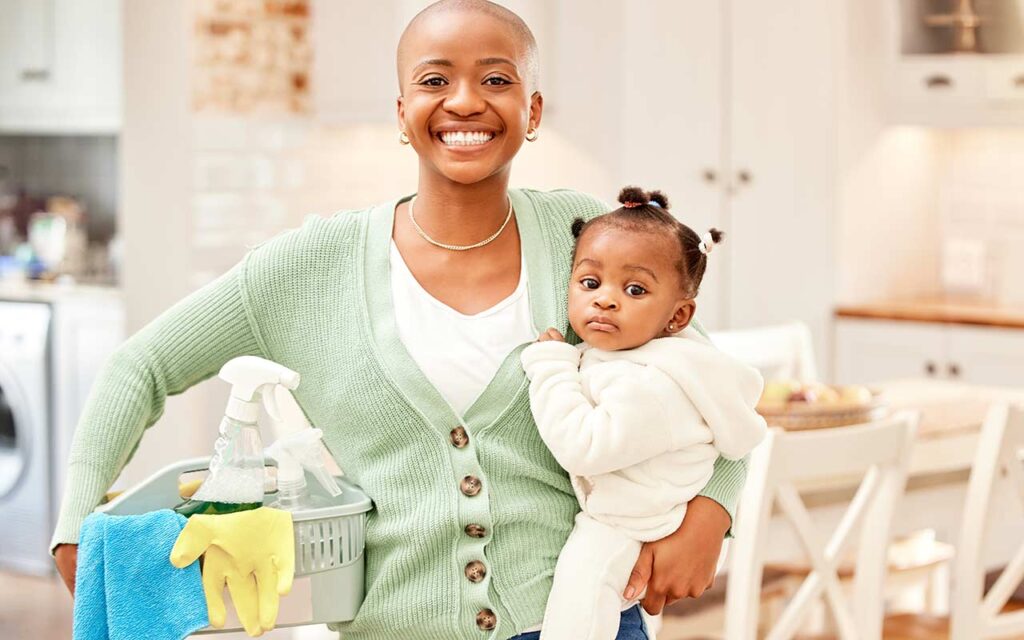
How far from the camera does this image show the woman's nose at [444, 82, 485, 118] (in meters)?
1.52

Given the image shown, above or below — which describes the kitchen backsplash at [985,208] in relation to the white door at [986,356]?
above

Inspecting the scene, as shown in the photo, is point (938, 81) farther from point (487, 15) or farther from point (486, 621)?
point (486, 621)

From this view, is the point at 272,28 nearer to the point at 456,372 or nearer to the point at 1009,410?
the point at 1009,410

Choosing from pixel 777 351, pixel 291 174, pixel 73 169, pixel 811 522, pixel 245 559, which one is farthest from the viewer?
pixel 73 169

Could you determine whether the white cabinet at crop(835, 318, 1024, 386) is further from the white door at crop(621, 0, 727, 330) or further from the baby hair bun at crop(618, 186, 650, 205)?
the baby hair bun at crop(618, 186, 650, 205)

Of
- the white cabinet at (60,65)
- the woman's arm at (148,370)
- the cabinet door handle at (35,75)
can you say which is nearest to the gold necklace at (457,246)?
the woman's arm at (148,370)

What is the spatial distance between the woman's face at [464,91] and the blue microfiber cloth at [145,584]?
49 centimetres

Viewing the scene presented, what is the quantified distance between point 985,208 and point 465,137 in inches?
149

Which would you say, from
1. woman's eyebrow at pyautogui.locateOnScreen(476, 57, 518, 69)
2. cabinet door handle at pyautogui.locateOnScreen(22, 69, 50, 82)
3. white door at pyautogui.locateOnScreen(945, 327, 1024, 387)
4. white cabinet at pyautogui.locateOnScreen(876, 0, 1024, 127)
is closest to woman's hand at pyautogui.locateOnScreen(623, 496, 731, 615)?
woman's eyebrow at pyautogui.locateOnScreen(476, 57, 518, 69)

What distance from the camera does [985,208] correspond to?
493 centimetres

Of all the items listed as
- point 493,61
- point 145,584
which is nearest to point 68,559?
point 145,584

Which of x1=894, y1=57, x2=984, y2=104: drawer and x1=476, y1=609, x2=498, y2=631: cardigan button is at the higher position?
x1=894, y1=57, x2=984, y2=104: drawer

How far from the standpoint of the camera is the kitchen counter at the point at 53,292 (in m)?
4.55

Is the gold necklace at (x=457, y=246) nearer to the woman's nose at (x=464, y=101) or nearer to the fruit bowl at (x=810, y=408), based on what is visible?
the woman's nose at (x=464, y=101)
